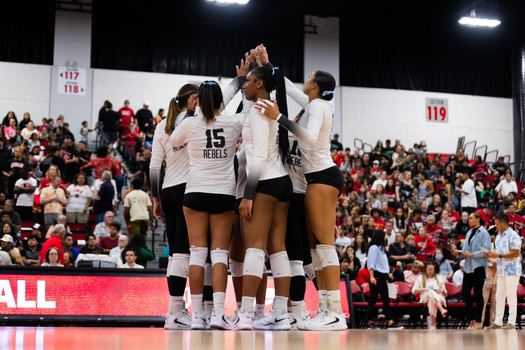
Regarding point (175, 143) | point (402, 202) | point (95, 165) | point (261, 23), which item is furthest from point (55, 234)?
point (261, 23)

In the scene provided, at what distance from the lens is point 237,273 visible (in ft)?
14.1

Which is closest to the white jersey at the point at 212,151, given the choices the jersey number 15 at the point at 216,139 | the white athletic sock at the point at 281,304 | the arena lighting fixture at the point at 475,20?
the jersey number 15 at the point at 216,139

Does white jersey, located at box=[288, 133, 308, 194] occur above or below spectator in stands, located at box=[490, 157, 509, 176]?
below

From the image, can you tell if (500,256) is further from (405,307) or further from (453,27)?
(453,27)

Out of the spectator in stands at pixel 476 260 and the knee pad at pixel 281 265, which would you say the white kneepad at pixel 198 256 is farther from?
the spectator in stands at pixel 476 260

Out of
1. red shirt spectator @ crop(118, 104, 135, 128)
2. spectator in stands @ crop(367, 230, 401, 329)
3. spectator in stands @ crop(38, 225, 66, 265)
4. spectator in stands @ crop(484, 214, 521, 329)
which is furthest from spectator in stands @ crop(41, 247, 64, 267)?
red shirt spectator @ crop(118, 104, 135, 128)

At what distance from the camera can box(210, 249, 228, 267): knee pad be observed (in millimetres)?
3963

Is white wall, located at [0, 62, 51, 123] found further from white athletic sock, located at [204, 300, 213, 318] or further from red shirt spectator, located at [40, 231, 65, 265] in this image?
white athletic sock, located at [204, 300, 213, 318]

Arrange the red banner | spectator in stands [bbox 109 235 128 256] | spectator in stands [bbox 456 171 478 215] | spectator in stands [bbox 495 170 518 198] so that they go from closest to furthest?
the red banner
spectator in stands [bbox 109 235 128 256]
spectator in stands [bbox 456 171 478 215]
spectator in stands [bbox 495 170 518 198]

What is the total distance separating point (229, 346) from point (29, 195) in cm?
1053

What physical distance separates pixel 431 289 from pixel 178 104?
23.6 feet

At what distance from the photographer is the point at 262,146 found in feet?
12.8

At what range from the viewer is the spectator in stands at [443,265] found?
38.5ft

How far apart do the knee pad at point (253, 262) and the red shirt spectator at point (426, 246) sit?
29.4 ft
